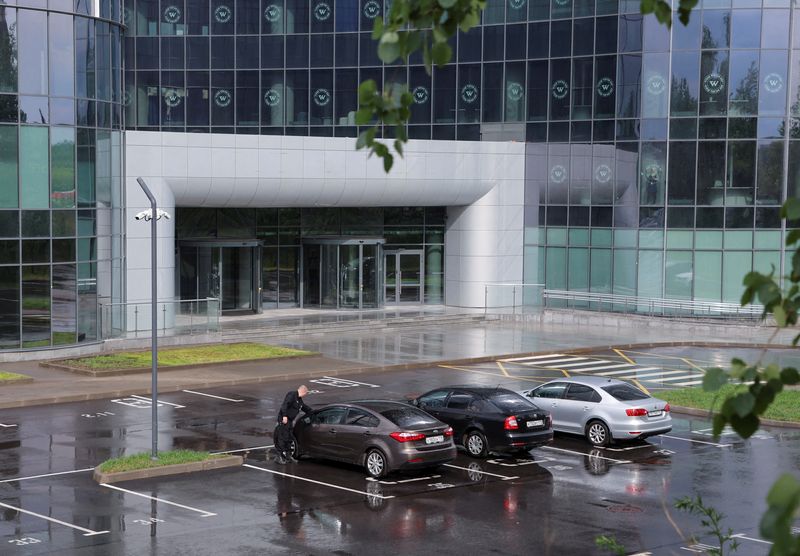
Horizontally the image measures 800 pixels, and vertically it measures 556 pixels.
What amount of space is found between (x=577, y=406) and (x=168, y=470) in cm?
841

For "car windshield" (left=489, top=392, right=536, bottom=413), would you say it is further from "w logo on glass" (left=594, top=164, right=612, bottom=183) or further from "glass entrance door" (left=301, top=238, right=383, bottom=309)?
"glass entrance door" (left=301, top=238, right=383, bottom=309)

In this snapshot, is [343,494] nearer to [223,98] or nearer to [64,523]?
[64,523]

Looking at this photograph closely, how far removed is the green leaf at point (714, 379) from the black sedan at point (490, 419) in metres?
17.5

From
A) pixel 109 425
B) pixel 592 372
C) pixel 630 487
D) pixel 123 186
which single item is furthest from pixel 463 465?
pixel 123 186

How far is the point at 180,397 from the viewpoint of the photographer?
29.4m

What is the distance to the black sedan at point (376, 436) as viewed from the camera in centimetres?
2014

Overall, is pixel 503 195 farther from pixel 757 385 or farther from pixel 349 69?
pixel 757 385

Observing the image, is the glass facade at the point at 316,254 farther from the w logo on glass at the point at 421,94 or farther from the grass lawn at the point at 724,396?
the grass lawn at the point at 724,396

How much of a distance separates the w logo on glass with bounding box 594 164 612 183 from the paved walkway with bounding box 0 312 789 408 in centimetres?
616

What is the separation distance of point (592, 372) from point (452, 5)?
30.6 meters

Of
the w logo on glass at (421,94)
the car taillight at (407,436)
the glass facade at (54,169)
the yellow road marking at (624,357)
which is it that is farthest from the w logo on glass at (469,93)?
the car taillight at (407,436)

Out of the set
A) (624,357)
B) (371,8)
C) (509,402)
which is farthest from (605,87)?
(509,402)

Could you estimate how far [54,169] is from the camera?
118 feet

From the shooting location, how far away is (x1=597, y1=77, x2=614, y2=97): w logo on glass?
4828 cm
